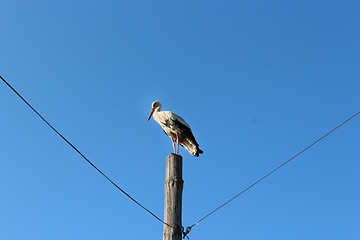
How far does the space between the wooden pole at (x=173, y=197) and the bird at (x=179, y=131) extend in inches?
74.6

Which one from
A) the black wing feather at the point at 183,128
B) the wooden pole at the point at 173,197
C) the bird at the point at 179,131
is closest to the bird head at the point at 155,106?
the bird at the point at 179,131

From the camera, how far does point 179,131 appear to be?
23.4ft

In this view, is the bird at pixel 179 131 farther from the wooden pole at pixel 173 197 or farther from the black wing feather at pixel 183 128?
the wooden pole at pixel 173 197

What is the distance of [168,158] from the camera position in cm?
507

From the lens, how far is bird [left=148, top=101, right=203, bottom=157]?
23.0 feet

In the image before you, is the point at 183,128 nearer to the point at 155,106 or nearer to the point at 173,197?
the point at 155,106

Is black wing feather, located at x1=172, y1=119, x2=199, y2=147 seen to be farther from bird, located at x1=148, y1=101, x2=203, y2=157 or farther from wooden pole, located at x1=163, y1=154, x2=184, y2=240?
wooden pole, located at x1=163, y1=154, x2=184, y2=240

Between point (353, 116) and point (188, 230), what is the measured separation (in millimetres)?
2912

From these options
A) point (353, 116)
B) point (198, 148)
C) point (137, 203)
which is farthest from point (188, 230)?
point (353, 116)

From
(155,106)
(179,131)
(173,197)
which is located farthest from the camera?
(155,106)

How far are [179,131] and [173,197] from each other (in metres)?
2.50

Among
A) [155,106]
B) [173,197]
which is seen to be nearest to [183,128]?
[155,106]

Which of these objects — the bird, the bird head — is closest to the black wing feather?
the bird

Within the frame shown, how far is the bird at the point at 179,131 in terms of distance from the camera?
7012 millimetres
